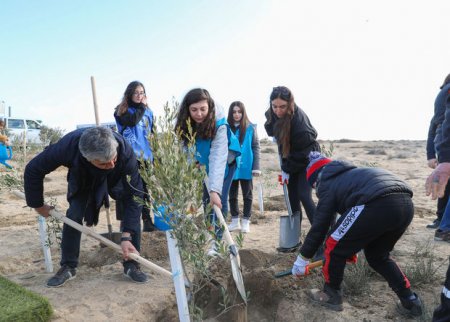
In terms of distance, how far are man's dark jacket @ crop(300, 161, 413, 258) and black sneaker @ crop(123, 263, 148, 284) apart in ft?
5.30

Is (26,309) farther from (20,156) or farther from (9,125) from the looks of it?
(9,125)

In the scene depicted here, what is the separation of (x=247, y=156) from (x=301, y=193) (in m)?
1.75

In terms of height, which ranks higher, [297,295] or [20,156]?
[20,156]

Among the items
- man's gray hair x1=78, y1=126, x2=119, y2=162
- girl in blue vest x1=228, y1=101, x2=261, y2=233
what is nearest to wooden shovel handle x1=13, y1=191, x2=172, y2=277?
man's gray hair x1=78, y1=126, x2=119, y2=162

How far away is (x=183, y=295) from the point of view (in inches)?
97.8

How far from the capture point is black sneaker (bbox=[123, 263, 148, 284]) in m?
3.69

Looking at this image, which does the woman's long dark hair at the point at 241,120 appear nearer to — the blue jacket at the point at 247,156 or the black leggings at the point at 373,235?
the blue jacket at the point at 247,156

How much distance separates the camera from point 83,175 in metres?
3.46

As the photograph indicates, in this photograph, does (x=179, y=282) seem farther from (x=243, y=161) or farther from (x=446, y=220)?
(x=243, y=161)

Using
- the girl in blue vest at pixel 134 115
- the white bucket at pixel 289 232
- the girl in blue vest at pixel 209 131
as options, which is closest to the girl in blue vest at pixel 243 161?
the white bucket at pixel 289 232

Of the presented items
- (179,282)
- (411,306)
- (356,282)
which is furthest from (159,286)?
(411,306)

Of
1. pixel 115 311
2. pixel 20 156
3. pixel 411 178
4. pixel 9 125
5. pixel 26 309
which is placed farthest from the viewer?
pixel 9 125

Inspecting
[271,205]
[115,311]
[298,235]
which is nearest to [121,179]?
[115,311]

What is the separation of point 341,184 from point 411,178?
1078 cm
